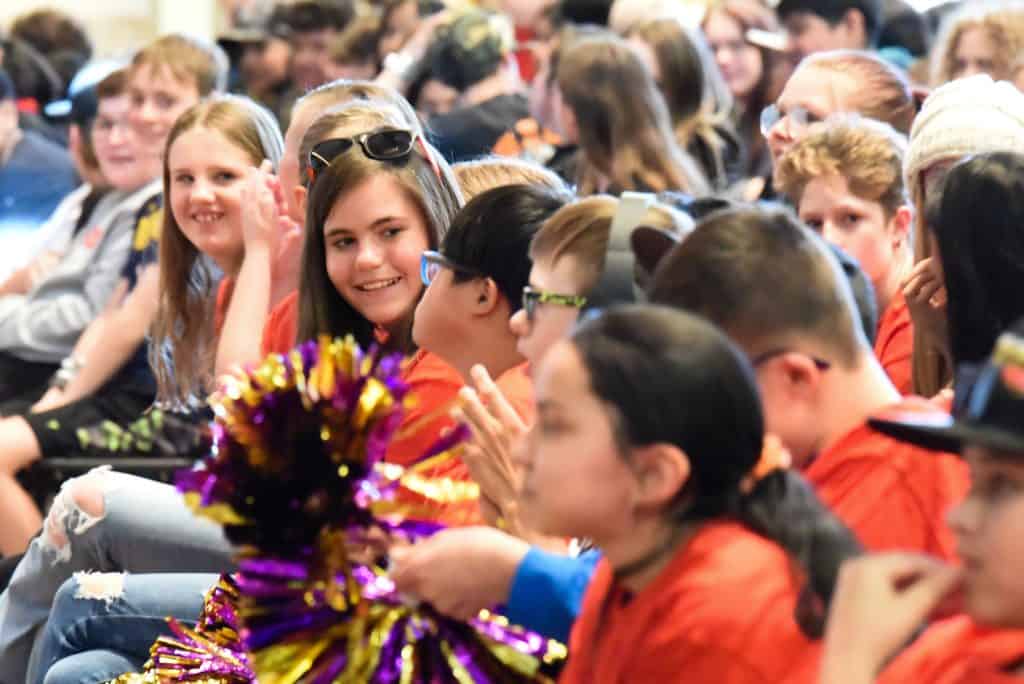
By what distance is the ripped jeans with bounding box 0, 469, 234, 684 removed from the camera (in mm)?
3045

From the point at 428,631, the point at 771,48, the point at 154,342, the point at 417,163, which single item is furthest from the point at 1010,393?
the point at 771,48

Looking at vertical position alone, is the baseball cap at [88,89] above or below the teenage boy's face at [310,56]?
above

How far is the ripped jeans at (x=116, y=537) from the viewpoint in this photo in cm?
304

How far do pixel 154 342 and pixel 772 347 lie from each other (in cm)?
243

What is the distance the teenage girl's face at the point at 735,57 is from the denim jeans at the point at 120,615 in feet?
12.1

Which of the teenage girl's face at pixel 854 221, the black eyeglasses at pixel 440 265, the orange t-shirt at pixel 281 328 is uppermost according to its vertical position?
the black eyeglasses at pixel 440 265

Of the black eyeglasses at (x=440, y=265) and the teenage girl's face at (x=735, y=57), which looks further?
the teenage girl's face at (x=735, y=57)

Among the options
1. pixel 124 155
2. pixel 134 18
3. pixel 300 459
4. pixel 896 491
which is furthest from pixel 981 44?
pixel 134 18

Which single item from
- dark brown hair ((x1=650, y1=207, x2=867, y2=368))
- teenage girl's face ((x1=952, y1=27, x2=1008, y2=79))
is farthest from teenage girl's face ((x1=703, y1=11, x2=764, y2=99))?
dark brown hair ((x1=650, y1=207, x2=867, y2=368))

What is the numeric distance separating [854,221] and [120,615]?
1.38 meters

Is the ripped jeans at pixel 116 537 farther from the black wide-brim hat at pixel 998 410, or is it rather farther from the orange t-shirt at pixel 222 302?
the black wide-brim hat at pixel 998 410

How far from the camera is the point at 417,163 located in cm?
310

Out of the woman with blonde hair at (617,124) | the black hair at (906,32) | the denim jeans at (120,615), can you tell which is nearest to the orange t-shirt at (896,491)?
the denim jeans at (120,615)

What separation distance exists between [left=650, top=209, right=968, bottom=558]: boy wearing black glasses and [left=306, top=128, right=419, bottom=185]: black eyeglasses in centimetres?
117
